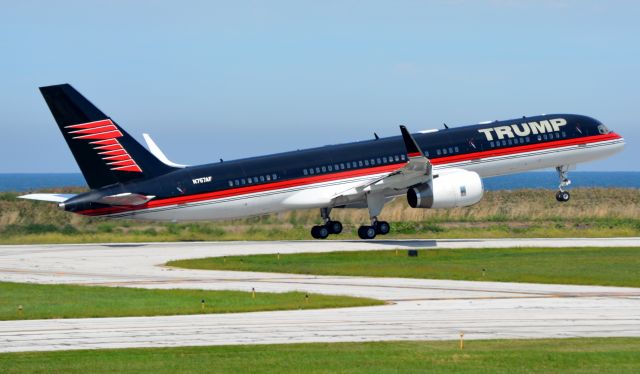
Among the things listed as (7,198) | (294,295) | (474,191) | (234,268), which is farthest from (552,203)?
(294,295)

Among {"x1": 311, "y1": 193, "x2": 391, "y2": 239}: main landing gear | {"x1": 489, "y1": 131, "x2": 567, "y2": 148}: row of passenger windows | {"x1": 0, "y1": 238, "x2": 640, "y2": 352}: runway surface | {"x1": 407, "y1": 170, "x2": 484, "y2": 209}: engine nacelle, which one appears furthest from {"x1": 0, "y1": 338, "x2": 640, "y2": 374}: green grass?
{"x1": 489, "y1": 131, "x2": 567, "y2": 148}: row of passenger windows

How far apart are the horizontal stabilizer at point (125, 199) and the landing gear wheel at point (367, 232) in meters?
12.6

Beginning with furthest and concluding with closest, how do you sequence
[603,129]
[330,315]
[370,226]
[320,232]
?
[603,129], [320,232], [370,226], [330,315]

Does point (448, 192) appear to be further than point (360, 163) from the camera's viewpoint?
No

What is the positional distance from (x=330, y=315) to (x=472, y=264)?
A: 56.3ft

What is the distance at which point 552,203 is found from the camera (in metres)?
92.9

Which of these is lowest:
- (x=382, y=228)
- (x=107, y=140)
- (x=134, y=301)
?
(x=382, y=228)

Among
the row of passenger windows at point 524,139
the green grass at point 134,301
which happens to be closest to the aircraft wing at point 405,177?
the row of passenger windows at point 524,139

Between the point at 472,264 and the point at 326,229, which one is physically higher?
the point at 326,229

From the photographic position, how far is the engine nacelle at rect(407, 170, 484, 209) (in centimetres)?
5716

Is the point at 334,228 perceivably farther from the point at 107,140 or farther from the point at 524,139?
the point at 107,140

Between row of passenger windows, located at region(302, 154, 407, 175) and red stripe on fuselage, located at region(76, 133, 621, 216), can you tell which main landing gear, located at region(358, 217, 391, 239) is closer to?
red stripe on fuselage, located at region(76, 133, 621, 216)

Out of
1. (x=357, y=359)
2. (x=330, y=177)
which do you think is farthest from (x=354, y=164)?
(x=357, y=359)

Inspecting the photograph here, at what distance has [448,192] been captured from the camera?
188ft
